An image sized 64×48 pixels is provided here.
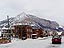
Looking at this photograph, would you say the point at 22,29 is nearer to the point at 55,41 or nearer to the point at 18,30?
the point at 18,30

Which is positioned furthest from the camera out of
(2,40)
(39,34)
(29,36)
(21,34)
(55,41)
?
(39,34)

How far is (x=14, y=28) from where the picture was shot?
99875 millimetres

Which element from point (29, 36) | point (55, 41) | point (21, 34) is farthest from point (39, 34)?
point (55, 41)

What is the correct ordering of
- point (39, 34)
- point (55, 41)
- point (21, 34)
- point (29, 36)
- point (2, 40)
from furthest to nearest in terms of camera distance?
point (39, 34)
point (29, 36)
point (21, 34)
point (2, 40)
point (55, 41)

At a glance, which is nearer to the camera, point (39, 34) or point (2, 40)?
point (2, 40)

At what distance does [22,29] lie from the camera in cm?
9450

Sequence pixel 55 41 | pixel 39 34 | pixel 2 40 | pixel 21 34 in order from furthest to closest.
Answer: pixel 39 34
pixel 21 34
pixel 2 40
pixel 55 41

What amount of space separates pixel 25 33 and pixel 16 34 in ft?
15.6

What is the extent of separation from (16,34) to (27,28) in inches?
237

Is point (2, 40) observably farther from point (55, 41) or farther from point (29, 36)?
point (29, 36)

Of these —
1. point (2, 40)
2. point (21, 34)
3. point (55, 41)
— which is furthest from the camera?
point (21, 34)

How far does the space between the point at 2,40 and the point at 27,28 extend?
4492cm

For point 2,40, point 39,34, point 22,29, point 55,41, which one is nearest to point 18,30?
point 22,29

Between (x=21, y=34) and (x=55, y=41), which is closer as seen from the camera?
(x=55, y=41)
